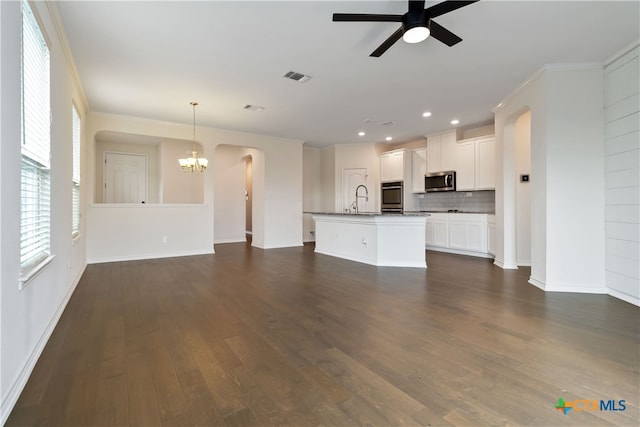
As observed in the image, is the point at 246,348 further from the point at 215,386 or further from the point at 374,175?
the point at 374,175

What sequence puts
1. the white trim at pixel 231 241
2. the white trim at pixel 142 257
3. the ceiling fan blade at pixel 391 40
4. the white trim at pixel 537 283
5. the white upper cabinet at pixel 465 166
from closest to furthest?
the ceiling fan blade at pixel 391 40, the white trim at pixel 537 283, the white trim at pixel 142 257, the white upper cabinet at pixel 465 166, the white trim at pixel 231 241

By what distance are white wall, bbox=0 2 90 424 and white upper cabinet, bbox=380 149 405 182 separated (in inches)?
264

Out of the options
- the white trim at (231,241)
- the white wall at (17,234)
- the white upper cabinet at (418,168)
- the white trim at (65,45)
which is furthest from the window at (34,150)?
the white upper cabinet at (418,168)

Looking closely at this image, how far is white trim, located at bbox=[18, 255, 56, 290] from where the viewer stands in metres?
1.79

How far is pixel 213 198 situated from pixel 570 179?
6.38 metres

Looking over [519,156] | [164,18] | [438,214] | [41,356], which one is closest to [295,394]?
[41,356]

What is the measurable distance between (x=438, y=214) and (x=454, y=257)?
3.88 ft

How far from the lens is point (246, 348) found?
2.19 m

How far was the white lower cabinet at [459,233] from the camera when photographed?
6.13 meters

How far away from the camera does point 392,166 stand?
26.1ft

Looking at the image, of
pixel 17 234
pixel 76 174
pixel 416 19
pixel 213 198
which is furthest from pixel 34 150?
pixel 213 198

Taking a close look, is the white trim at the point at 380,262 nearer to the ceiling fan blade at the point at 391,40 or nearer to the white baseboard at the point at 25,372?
the ceiling fan blade at the point at 391,40

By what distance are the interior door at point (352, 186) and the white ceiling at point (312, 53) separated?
3.09 metres

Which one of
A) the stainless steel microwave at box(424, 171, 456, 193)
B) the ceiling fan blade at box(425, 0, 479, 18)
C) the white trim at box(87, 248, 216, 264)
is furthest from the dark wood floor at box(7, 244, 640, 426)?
the stainless steel microwave at box(424, 171, 456, 193)
